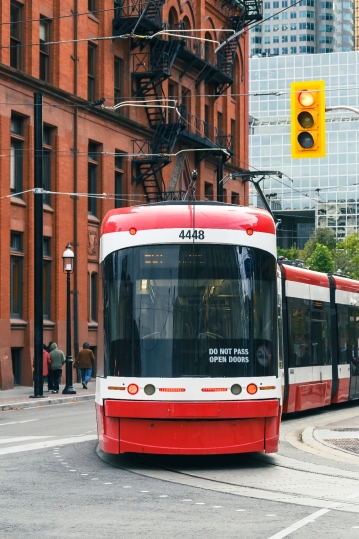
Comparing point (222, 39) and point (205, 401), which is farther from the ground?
point (222, 39)

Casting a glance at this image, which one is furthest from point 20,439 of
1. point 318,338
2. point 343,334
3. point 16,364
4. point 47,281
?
point 47,281

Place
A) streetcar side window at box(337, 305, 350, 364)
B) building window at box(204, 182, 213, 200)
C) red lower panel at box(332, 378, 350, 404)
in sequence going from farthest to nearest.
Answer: building window at box(204, 182, 213, 200), streetcar side window at box(337, 305, 350, 364), red lower panel at box(332, 378, 350, 404)

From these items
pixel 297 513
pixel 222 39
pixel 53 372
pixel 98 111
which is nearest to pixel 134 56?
pixel 98 111

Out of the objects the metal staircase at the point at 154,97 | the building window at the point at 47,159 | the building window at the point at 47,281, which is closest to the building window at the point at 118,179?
the metal staircase at the point at 154,97

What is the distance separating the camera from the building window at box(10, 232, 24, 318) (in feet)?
123

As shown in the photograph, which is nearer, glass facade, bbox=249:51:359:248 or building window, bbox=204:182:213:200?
building window, bbox=204:182:213:200

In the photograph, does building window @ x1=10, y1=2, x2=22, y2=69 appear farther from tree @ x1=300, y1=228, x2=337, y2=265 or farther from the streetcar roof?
tree @ x1=300, y1=228, x2=337, y2=265

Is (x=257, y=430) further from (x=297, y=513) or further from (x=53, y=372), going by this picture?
(x=53, y=372)

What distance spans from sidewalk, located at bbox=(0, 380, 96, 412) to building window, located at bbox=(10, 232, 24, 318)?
8.75 feet

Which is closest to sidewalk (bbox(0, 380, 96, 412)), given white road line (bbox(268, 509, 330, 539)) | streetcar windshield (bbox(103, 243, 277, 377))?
streetcar windshield (bbox(103, 243, 277, 377))

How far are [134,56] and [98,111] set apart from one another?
473 centimetres

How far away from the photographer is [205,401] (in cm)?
1364

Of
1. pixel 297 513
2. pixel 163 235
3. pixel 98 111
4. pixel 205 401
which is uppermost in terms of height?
pixel 98 111

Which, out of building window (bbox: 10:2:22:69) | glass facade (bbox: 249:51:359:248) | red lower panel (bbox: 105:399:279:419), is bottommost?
red lower panel (bbox: 105:399:279:419)
